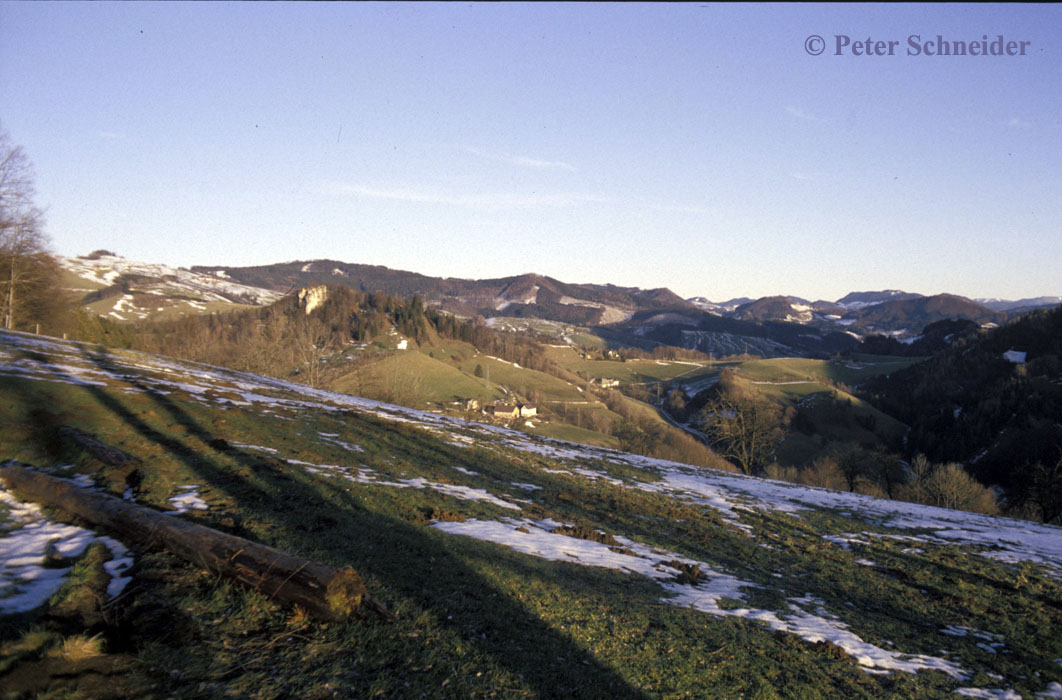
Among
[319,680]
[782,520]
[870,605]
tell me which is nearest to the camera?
[319,680]

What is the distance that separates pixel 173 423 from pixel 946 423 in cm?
17596

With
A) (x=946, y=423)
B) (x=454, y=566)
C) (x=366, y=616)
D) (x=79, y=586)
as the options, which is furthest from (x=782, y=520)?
(x=946, y=423)

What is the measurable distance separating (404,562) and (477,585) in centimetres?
147

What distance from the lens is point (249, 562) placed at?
23.3 feet

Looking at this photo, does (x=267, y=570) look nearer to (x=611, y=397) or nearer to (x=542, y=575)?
(x=542, y=575)

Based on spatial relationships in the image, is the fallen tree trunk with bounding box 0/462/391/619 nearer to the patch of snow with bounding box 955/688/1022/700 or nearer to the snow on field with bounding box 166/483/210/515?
the snow on field with bounding box 166/483/210/515

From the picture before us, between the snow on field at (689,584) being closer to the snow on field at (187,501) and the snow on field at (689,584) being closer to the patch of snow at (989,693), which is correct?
A: the patch of snow at (989,693)

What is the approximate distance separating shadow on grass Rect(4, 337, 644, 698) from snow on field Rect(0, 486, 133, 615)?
8.51ft

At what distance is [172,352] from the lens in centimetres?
7394

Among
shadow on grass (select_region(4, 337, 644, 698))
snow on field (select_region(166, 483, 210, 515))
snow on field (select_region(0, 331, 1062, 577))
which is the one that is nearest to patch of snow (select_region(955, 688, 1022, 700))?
shadow on grass (select_region(4, 337, 644, 698))

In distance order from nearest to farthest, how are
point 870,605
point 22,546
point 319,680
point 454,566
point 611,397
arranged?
point 319,680
point 22,546
point 454,566
point 870,605
point 611,397

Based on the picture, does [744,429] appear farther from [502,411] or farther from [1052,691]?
[502,411]

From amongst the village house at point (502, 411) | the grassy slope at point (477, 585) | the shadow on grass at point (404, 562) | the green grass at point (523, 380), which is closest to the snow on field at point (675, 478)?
the grassy slope at point (477, 585)

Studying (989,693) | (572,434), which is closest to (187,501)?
(989,693)
